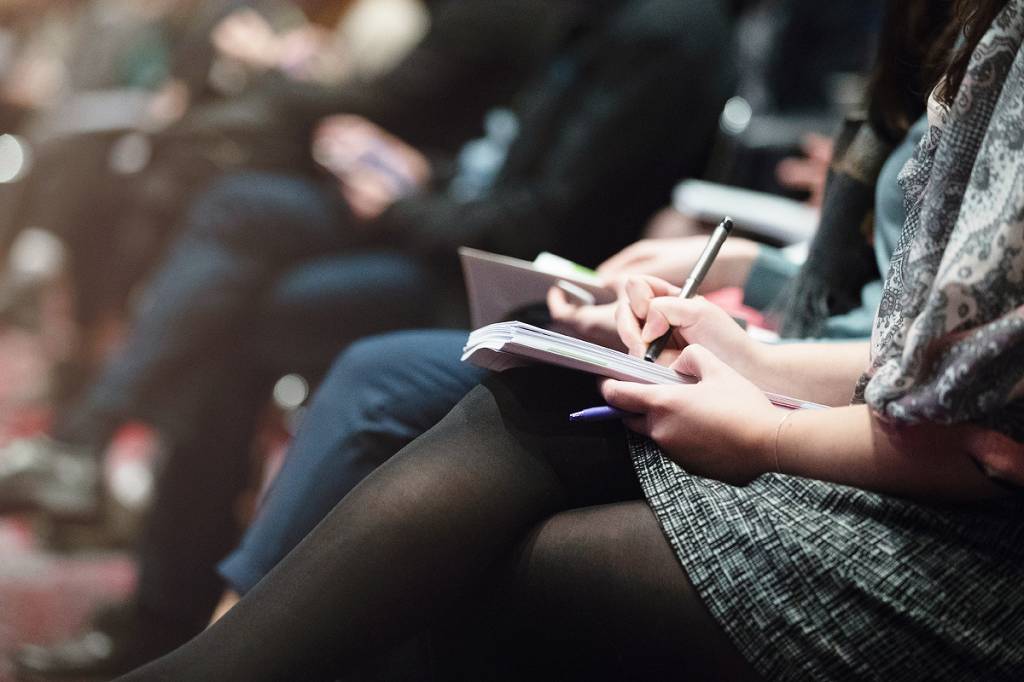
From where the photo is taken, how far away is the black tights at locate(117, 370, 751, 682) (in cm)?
62

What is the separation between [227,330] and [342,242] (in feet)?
0.83

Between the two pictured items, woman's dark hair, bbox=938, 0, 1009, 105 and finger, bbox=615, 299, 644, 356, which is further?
finger, bbox=615, 299, 644, 356

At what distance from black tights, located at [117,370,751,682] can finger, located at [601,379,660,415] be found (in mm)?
47

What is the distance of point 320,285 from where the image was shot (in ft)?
5.73

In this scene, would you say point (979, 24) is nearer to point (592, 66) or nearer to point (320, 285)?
point (592, 66)

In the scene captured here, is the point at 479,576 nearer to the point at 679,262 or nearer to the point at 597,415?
the point at 597,415

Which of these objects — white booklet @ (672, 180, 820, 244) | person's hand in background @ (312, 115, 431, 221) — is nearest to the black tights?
white booklet @ (672, 180, 820, 244)

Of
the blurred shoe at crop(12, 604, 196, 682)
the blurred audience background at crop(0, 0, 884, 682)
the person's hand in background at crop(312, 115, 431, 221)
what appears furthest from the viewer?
the person's hand in background at crop(312, 115, 431, 221)

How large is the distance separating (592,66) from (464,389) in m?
0.85

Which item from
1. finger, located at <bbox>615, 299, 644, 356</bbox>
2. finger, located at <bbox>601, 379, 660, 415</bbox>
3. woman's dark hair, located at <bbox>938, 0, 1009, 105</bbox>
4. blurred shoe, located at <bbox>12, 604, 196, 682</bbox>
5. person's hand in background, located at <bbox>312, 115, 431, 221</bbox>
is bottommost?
blurred shoe, located at <bbox>12, 604, 196, 682</bbox>

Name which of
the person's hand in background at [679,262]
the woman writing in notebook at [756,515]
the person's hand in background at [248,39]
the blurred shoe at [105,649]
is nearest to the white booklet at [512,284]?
the person's hand in background at [679,262]

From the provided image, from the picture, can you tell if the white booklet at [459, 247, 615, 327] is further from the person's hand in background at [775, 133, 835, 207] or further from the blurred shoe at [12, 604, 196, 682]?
the blurred shoe at [12, 604, 196, 682]

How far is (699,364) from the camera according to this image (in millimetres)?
677

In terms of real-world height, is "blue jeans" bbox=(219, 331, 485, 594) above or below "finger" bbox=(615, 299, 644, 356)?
below
